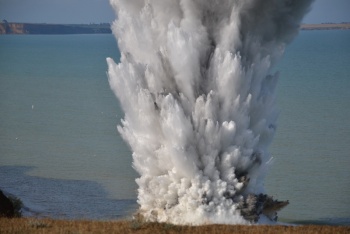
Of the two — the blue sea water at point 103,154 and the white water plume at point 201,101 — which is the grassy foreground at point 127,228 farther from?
the blue sea water at point 103,154

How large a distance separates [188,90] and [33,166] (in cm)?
3089

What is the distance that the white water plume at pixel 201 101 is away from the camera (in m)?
39.9

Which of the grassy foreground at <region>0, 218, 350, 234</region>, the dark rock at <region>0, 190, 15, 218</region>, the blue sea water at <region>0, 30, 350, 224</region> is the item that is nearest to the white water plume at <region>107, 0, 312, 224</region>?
the dark rock at <region>0, 190, 15, 218</region>

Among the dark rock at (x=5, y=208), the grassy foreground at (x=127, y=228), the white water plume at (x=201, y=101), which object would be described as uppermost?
the white water plume at (x=201, y=101)

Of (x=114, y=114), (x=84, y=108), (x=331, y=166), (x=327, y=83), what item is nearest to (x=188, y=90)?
(x=331, y=166)

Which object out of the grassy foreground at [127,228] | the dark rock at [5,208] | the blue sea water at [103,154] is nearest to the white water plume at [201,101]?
the dark rock at [5,208]

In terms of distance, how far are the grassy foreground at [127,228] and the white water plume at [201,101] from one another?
788cm

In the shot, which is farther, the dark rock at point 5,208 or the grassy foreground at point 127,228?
the dark rock at point 5,208

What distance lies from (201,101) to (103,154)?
33.9 meters

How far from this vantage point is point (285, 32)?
143 feet

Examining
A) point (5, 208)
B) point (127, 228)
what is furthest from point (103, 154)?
point (127, 228)

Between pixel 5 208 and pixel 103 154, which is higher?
pixel 103 154

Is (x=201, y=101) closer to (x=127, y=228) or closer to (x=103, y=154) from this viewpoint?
(x=127, y=228)

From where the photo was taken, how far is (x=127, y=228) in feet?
100.0
